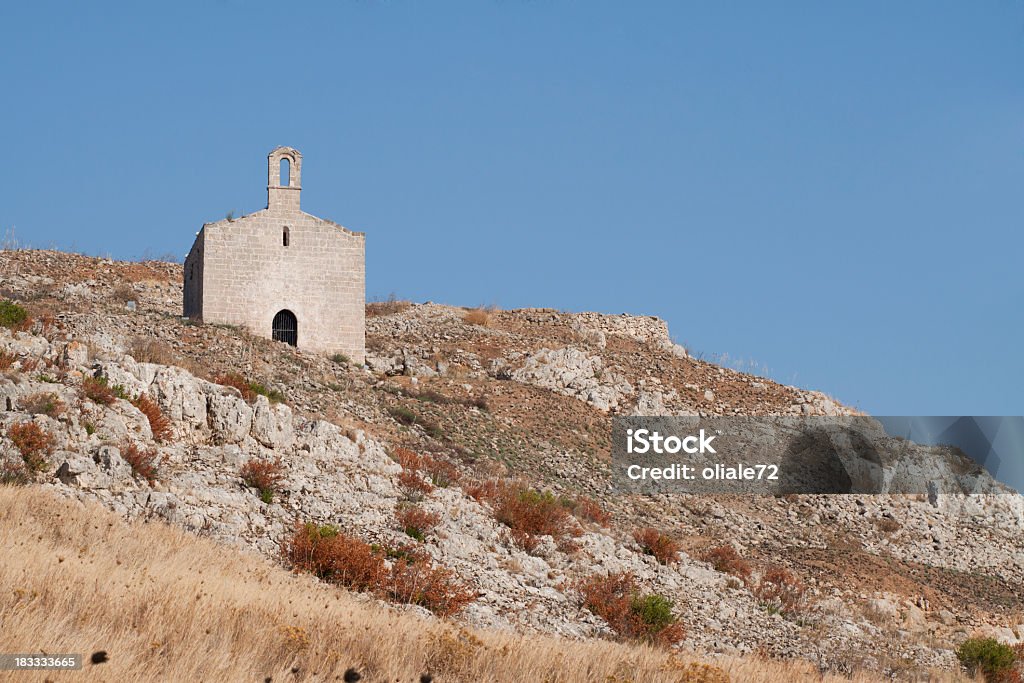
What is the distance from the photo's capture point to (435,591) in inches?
793

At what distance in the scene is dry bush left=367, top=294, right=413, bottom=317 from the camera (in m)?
54.1

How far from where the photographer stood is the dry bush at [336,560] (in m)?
20.0

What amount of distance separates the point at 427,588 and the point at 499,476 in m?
9.84

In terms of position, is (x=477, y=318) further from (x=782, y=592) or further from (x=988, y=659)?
(x=988, y=659)

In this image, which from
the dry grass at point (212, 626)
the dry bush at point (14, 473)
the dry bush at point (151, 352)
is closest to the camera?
the dry grass at point (212, 626)

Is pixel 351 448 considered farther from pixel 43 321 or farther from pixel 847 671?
pixel 847 671

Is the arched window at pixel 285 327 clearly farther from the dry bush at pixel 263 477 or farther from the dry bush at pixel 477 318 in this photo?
the dry bush at pixel 263 477

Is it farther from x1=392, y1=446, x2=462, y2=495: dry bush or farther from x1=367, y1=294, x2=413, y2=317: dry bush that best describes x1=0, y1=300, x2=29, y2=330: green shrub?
x1=367, y1=294, x2=413, y2=317: dry bush

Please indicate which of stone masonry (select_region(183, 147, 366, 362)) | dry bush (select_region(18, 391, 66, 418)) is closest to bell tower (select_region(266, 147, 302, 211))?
stone masonry (select_region(183, 147, 366, 362))

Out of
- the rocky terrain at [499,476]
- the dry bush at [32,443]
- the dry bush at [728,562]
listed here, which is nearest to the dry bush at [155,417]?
the rocky terrain at [499,476]

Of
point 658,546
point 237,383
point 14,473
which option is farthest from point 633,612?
point 237,383

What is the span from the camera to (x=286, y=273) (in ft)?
129

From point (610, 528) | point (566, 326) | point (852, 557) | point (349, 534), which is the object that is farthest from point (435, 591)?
point (566, 326)

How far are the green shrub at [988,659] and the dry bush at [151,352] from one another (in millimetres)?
19651
